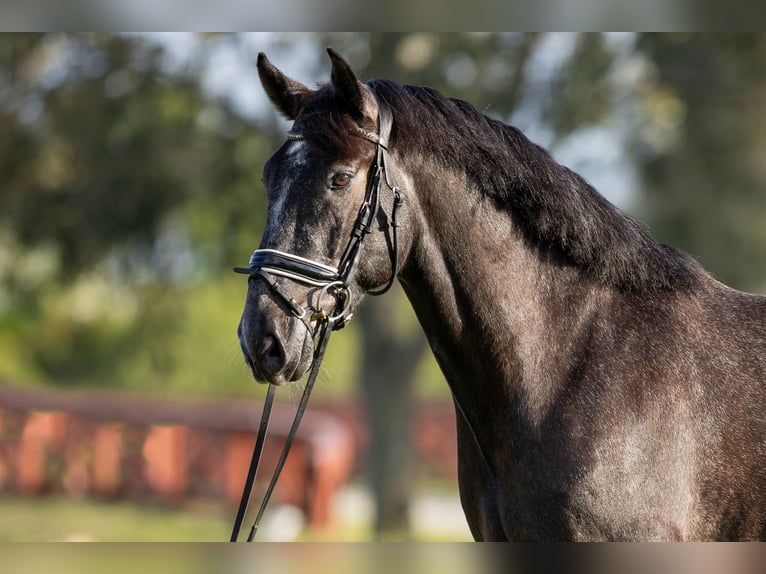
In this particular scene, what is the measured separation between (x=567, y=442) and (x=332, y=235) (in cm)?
118

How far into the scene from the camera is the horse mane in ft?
11.8

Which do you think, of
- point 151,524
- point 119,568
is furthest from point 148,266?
point 119,568

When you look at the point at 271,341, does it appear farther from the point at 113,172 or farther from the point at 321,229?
the point at 113,172

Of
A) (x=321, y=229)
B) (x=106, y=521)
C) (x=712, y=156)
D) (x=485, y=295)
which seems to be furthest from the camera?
(x=106, y=521)

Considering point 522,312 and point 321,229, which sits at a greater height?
point 321,229

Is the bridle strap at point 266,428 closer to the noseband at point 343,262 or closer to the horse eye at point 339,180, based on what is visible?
the noseband at point 343,262

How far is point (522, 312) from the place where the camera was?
3.58 m

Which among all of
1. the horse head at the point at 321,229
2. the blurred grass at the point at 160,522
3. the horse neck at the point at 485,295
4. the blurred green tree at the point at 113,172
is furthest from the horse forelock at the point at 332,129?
the blurred green tree at the point at 113,172

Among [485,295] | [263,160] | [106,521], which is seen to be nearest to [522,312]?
[485,295]

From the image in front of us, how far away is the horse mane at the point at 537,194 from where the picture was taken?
361 cm

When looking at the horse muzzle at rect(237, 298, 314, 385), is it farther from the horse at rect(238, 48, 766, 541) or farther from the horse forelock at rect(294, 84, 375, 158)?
the horse forelock at rect(294, 84, 375, 158)

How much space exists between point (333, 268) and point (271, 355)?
0.40 m
